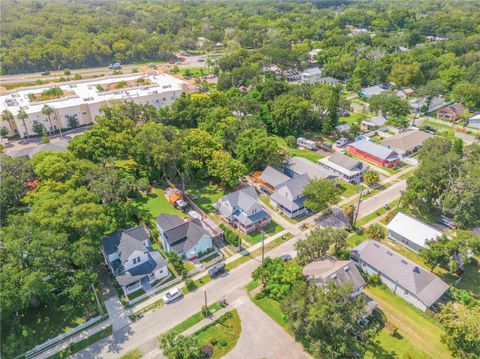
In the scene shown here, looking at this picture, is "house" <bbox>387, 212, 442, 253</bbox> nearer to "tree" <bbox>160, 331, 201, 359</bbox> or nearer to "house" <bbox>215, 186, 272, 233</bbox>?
"house" <bbox>215, 186, 272, 233</bbox>

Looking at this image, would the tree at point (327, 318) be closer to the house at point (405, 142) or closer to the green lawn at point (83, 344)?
the green lawn at point (83, 344)

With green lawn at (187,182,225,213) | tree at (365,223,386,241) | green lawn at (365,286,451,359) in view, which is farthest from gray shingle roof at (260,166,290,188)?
green lawn at (365,286,451,359)

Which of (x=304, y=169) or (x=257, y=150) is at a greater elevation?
(x=257, y=150)

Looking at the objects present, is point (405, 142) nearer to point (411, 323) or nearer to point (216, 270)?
point (411, 323)

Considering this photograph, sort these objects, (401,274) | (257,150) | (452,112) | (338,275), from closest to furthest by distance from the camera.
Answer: (338,275), (401,274), (257,150), (452,112)

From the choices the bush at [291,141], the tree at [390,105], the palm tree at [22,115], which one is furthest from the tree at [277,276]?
the palm tree at [22,115]

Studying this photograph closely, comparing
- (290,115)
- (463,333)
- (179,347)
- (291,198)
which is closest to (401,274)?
(463,333)

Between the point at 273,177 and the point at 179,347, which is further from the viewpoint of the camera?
the point at 273,177
